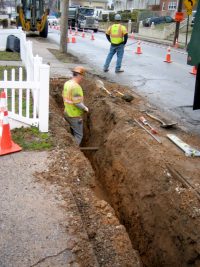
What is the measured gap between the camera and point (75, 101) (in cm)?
752

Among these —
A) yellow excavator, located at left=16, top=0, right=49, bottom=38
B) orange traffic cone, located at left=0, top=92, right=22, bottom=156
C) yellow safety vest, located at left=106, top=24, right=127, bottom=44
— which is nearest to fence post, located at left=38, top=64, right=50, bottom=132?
orange traffic cone, located at left=0, top=92, right=22, bottom=156

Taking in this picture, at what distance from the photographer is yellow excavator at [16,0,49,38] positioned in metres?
24.1

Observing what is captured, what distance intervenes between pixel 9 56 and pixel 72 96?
791 centimetres

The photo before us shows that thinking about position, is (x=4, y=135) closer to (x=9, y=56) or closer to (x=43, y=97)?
(x=43, y=97)

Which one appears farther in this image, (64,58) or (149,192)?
(64,58)

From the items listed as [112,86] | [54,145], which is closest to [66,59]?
[112,86]

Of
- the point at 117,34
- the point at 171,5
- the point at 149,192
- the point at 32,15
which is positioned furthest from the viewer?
the point at 171,5

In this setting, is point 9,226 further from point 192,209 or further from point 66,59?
point 66,59

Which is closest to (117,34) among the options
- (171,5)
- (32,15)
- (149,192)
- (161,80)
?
(161,80)

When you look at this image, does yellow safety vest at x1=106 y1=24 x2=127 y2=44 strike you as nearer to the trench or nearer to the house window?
the trench

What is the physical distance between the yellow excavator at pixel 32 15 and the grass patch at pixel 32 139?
1942cm

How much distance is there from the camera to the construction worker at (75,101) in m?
7.41

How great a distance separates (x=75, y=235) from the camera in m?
3.71

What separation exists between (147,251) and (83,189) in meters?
1.49
